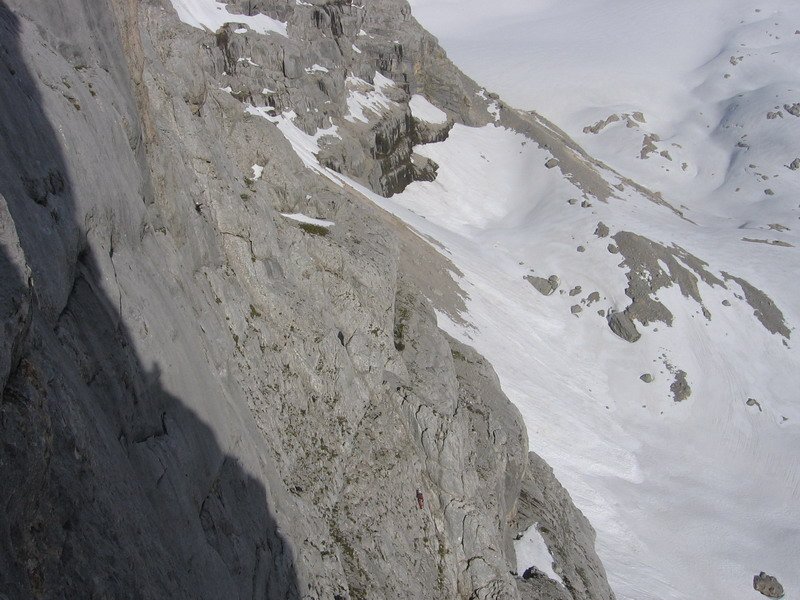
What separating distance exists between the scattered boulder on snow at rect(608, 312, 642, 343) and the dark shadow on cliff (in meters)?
58.6

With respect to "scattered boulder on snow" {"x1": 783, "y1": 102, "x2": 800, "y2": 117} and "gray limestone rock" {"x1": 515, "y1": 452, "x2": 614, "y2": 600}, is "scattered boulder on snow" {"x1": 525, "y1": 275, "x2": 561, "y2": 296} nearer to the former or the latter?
"gray limestone rock" {"x1": 515, "y1": 452, "x2": 614, "y2": 600}

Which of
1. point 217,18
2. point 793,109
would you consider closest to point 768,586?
point 217,18

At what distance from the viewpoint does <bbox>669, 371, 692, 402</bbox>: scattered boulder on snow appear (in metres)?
61.2

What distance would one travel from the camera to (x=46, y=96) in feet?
37.8

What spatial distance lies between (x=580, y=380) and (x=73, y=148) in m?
54.7

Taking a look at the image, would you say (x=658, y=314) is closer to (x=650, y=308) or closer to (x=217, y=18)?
(x=650, y=308)

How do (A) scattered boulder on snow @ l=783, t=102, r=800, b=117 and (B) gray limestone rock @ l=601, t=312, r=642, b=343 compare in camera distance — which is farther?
(A) scattered boulder on snow @ l=783, t=102, r=800, b=117

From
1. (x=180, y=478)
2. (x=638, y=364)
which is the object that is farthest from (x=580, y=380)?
(x=180, y=478)

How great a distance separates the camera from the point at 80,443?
8.84m

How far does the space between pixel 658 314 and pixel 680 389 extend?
31.2 ft

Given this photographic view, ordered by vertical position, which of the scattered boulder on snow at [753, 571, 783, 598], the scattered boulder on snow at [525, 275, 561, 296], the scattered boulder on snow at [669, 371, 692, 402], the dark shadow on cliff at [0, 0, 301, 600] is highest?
the dark shadow on cliff at [0, 0, 301, 600]

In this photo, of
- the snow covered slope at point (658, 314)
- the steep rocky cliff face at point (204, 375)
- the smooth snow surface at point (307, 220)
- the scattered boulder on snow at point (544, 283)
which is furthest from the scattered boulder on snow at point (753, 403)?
the smooth snow surface at point (307, 220)

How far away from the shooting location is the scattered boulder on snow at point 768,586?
1673 inches

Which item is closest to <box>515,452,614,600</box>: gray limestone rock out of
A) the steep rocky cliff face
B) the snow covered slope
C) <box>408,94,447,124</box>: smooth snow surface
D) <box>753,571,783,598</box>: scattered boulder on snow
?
the steep rocky cliff face
